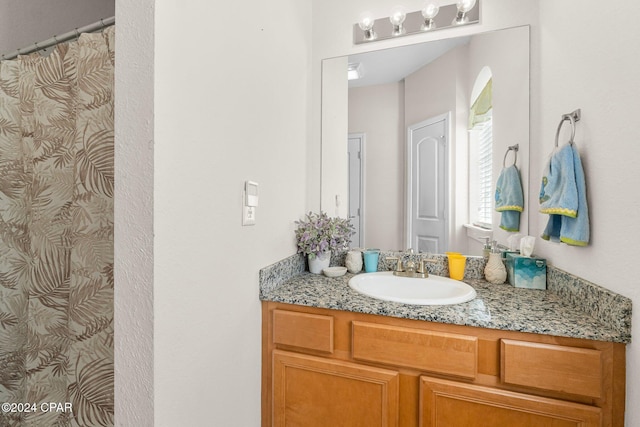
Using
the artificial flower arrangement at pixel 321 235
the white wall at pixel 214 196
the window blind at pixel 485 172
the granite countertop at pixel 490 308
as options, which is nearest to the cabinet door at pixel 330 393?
the white wall at pixel 214 196

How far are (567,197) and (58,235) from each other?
1.76 metres

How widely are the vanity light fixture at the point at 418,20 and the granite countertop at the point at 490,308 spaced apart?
1.28m

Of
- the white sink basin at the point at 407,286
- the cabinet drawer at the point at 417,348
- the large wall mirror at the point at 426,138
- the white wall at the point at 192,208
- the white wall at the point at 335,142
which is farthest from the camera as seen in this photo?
the white wall at the point at 335,142

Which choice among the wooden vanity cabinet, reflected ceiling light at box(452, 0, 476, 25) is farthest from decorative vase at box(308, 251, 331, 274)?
reflected ceiling light at box(452, 0, 476, 25)

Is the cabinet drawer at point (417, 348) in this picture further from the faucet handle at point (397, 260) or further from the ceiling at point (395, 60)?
the ceiling at point (395, 60)

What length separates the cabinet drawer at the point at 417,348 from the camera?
910mm

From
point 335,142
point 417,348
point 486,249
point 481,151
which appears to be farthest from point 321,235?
point 481,151

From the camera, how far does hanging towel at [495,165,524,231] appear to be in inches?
51.7

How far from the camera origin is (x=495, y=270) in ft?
4.23

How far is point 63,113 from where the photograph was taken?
1.02m

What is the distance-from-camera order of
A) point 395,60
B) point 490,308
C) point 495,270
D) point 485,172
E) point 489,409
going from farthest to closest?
point 395,60
point 485,172
point 495,270
point 490,308
point 489,409

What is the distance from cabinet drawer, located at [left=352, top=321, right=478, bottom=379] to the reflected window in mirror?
719mm

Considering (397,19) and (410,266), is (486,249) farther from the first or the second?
(397,19)

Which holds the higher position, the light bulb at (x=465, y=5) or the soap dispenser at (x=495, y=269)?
the light bulb at (x=465, y=5)
